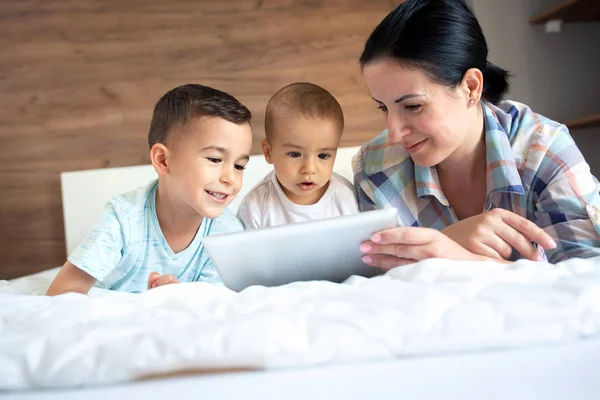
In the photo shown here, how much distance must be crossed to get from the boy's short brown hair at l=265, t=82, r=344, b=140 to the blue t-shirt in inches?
13.5

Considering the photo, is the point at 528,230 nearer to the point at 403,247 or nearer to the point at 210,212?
the point at 403,247

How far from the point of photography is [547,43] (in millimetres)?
2492

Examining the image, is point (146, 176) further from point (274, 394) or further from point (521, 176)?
point (274, 394)

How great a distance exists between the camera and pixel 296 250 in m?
0.81

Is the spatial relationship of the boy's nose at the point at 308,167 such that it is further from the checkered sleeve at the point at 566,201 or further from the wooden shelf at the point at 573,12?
the wooden shelf at the point at 573,12

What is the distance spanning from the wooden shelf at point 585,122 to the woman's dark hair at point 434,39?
1183mm

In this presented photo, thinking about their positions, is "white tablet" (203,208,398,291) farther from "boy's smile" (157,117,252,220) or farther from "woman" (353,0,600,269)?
"boy's smile" (157,117,252,220)

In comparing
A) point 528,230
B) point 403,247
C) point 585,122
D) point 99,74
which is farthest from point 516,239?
point 99,74

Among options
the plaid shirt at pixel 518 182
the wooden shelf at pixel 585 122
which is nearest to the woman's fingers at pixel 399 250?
the plaid shirt at pixel 518 182

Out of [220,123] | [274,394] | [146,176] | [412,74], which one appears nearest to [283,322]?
[274,394]

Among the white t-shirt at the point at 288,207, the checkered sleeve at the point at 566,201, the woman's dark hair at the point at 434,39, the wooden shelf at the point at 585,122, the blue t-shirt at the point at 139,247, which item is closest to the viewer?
the checkered sleeve at the point at 566,201

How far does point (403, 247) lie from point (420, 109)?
0.45m

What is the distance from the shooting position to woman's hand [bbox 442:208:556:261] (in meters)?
0.91

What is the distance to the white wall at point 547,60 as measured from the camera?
2473mm
